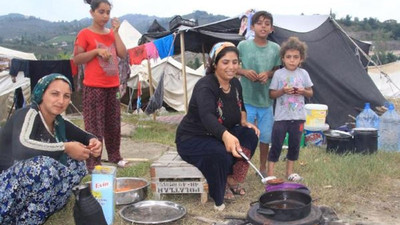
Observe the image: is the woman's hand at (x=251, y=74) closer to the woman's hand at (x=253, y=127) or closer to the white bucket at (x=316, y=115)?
the woman's hand at (x=253, y=127)

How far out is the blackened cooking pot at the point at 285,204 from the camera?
262 centimetres

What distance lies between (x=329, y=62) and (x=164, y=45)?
2931 millimetres

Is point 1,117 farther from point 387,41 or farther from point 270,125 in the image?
point 387,41

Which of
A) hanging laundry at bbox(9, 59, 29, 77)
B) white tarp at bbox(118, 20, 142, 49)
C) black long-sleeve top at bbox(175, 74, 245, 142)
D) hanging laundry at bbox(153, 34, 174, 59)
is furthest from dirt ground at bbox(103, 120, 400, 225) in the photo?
white tarp at bbox(118, 20, 142, 49)

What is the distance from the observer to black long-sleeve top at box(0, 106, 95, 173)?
108 inches

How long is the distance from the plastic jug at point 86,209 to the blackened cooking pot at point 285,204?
3.31 feet

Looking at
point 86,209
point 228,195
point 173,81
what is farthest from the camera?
point 173,81

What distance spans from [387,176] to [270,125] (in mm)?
1408

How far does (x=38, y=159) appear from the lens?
2719mm

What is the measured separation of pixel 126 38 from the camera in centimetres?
1727

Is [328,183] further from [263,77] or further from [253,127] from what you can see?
[263,77]

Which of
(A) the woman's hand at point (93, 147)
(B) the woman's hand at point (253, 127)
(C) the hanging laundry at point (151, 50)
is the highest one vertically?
(C) the hanging laundry at point (151, 50)

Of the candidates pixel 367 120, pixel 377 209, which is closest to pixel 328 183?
pixel 377 209

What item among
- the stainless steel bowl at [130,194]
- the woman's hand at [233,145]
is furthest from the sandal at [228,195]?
the woman's hand at [233,145]
